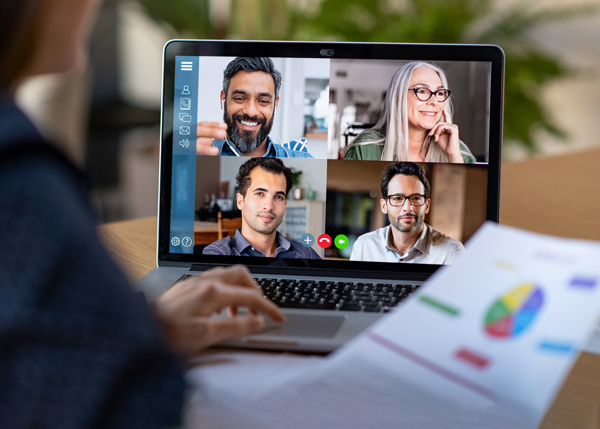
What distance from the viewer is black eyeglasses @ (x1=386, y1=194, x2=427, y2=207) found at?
0.73 metres

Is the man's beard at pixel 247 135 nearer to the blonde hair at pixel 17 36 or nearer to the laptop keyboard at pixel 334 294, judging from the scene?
the laptop keyboard at pixel 334 294

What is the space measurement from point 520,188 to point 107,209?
2.23 m

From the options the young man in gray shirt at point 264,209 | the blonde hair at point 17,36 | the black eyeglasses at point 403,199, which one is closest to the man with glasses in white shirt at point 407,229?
the black eyeglasses at point 403,199


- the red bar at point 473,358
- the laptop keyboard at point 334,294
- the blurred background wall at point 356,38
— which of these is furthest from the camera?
the blurred background wall at point 356,38

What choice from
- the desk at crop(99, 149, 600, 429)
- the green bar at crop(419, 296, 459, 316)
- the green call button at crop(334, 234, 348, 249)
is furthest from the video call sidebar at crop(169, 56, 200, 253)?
the green bar at crop(419, 296, 459, 316)

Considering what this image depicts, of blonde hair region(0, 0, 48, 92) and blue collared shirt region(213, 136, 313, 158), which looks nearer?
blonde hair region(0, 0, 48, 92)

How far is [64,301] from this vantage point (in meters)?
0.22

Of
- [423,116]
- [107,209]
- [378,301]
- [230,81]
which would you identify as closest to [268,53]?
[230,81]

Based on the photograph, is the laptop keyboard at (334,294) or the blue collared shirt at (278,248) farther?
the blue collared shirt at (278,248)

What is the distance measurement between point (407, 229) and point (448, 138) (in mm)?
144

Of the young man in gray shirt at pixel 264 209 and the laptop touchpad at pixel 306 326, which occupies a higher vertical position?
the young man in gray shirt at pixel 264 209

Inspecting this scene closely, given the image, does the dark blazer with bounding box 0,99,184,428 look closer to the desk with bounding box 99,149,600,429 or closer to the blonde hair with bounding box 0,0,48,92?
the blonde hair with bounding box 0,0,48,92

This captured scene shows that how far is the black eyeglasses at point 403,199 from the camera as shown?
730 mm

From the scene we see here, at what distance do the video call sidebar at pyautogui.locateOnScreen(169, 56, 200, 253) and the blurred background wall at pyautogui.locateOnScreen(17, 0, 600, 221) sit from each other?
2.05m
